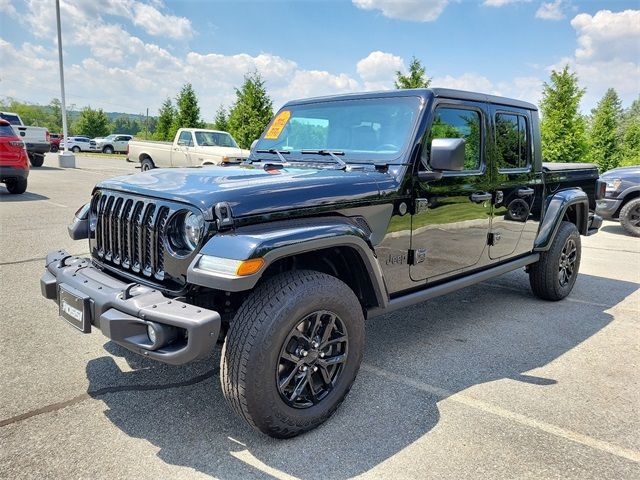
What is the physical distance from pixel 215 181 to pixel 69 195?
10.5 m

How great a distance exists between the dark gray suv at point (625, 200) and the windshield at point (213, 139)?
10.4 meters

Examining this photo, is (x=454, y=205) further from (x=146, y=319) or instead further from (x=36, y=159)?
(x=36, y=159)

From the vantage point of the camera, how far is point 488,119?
3.97m

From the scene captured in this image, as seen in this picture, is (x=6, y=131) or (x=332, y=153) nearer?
(x=332, y=153)

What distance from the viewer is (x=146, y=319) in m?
2.23

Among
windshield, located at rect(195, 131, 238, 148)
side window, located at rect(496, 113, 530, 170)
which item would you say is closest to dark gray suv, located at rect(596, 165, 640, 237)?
side window, located at rect(496, 113, 530, 170)

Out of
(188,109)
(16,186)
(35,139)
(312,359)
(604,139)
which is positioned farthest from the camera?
(188,109)

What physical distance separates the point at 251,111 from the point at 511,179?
61.0ft

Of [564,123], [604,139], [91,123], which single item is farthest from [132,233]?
[91,123]

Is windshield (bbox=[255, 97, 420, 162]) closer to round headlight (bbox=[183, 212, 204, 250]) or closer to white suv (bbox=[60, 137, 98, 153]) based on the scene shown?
round headlight (bbox=[183, 212, 204, 250])

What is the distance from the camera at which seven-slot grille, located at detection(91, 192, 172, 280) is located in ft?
8.46

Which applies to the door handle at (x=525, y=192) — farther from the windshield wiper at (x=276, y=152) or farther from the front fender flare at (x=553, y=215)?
the windshield wiper at (x=276, y=152)

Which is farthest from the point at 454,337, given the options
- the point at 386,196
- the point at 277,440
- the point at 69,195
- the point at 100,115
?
the point at 100,115

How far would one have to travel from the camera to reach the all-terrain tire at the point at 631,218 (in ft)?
30.6
